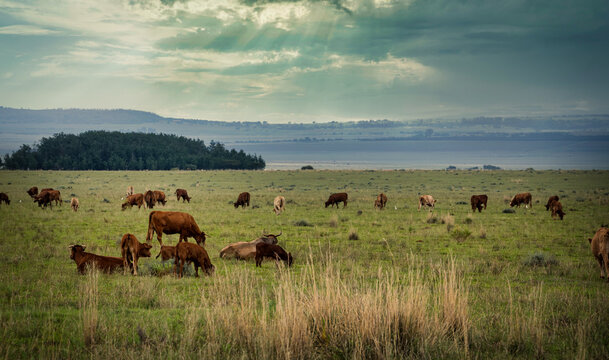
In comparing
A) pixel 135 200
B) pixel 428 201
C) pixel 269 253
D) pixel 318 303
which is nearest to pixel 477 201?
pixel 428 201

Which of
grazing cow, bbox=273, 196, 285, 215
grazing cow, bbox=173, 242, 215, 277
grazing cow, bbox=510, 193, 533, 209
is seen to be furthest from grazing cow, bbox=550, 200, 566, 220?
grazing cow, bbox=173, 242, 215, 277

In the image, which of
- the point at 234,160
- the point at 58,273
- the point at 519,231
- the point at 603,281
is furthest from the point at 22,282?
the point at 234,160

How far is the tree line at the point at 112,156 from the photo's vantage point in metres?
133

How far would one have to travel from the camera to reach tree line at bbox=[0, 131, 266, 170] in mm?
132750

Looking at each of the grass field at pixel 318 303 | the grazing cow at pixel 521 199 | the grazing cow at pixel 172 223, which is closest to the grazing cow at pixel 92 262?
the grass field at pixel 318 303

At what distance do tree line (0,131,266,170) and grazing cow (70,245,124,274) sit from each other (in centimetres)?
12773

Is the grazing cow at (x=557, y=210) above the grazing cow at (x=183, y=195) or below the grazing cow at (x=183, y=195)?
above

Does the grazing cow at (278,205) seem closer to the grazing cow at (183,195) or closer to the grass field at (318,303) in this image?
the grazing cow at (183,195)

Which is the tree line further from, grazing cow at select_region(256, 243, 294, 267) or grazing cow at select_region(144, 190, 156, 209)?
grazing cow at select_region(256, 243, 294, 267)

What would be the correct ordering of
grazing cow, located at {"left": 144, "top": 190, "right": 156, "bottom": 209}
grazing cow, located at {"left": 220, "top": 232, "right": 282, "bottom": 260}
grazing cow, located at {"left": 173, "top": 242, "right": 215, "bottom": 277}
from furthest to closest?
grazing cow, located at {"left": 144, "top": 190, "right": 156, "bottom": 209}
grazing cow, located at {"left": 220, "top": 232, "right": 282, "bottom": 260}
grazing cow, located at {"left": 173, "top": 242, "right": 215, "bottom": 277}

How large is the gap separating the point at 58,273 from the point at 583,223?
2543cm

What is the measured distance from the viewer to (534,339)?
23.1 ft

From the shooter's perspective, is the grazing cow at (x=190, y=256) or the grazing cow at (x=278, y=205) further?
the grazing cow at (x=278, y=205)

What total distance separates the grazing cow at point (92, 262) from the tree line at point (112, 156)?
128 meters
